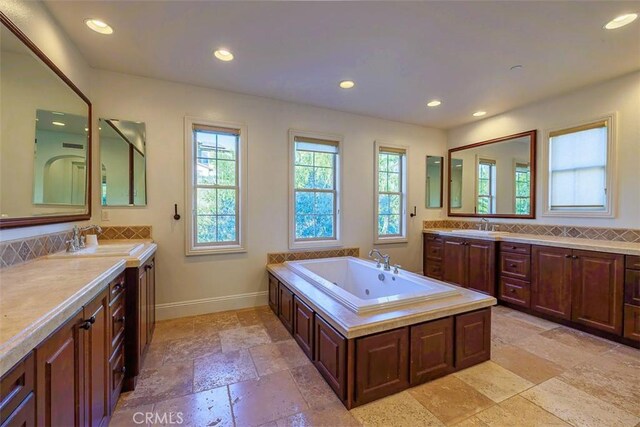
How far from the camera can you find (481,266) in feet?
11.3

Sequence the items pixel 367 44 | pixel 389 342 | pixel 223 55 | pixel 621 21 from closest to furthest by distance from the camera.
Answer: pixel 389 342 → pixel 621 21 → pixel 367 44 → pixel 223 55

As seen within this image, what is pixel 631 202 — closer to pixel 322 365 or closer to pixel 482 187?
pixel 482 187

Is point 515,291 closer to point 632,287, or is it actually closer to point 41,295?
point 632,287

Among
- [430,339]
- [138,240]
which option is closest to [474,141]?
[430,339]

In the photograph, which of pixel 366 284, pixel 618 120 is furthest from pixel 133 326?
pixel 618 120

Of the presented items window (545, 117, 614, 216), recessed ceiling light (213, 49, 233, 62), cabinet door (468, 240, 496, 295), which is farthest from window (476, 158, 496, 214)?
recessed ceiling light (213, 49, 233, 62)

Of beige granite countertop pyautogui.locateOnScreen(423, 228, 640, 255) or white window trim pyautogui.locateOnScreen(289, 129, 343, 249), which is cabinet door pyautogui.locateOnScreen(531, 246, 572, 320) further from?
white window trim pyautogui.locateOnScreen(289, 129, 343, 249)

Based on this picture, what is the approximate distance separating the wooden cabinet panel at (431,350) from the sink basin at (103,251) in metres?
2.12

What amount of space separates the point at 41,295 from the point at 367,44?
2.55 metres

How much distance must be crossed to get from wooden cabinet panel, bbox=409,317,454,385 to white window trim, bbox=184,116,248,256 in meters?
2.14

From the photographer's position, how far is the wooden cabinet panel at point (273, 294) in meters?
2.99

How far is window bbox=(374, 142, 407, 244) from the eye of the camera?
162 inches

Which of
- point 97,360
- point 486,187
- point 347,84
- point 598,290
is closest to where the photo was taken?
point 97,360

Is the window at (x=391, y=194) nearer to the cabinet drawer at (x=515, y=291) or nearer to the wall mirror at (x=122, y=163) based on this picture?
the cabinet drawer at (x=515, y=291)
